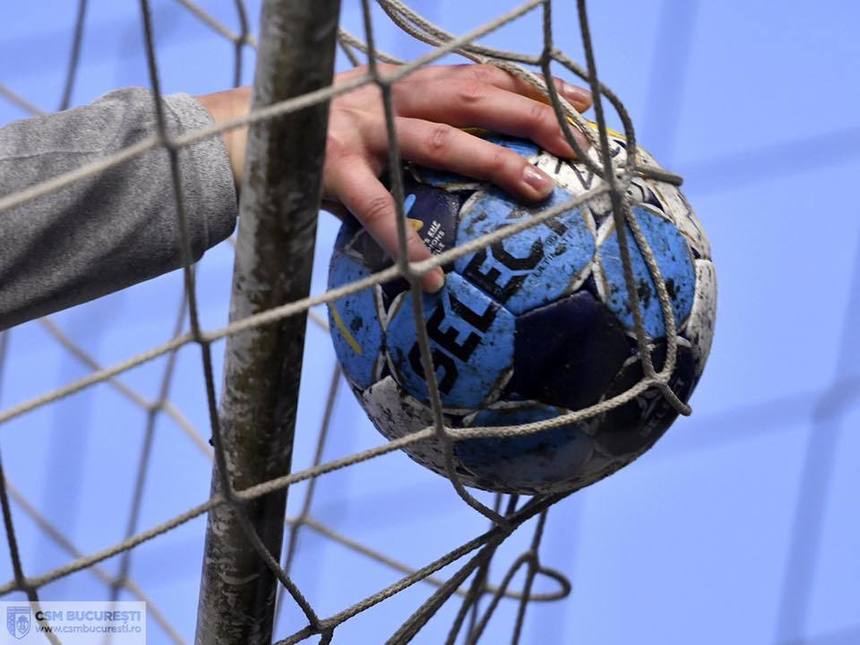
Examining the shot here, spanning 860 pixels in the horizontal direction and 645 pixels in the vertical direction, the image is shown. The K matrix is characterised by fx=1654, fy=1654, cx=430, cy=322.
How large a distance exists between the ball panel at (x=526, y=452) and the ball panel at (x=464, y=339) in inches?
1.0

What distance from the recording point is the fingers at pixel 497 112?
1.27 meters

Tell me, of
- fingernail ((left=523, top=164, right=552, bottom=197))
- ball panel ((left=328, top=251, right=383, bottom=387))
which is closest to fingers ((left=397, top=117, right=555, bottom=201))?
fingernail ((left=523, top=164, right=552, bottom=197))

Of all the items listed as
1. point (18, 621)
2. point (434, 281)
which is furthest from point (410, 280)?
point (18, 621)

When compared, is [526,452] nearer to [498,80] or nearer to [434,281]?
[434,281]

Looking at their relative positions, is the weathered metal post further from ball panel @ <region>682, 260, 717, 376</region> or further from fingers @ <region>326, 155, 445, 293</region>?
ball panel @ <region>682, 260, 717, 376</region>

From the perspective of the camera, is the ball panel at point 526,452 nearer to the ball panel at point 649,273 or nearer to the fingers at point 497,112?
the ball panel at point 649,273

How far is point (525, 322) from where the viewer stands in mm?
1227

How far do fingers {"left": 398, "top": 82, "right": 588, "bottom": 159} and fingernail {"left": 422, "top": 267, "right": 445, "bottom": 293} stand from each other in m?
0.14

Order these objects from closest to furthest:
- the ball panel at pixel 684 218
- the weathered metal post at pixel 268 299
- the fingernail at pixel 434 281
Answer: the weathered metal post at pixel 268 299, the fingernail at pixel 434 281, the ball panel at pixel 684 218

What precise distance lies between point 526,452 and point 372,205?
0.23 meters

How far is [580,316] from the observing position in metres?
1.24

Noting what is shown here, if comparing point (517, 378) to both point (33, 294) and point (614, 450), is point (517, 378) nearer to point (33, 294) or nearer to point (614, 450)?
point (614, 450)

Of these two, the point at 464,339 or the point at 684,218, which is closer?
the point at 464,339

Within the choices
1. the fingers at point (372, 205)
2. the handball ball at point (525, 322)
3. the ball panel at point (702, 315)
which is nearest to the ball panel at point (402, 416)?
the handball ball at point (525, 322)
